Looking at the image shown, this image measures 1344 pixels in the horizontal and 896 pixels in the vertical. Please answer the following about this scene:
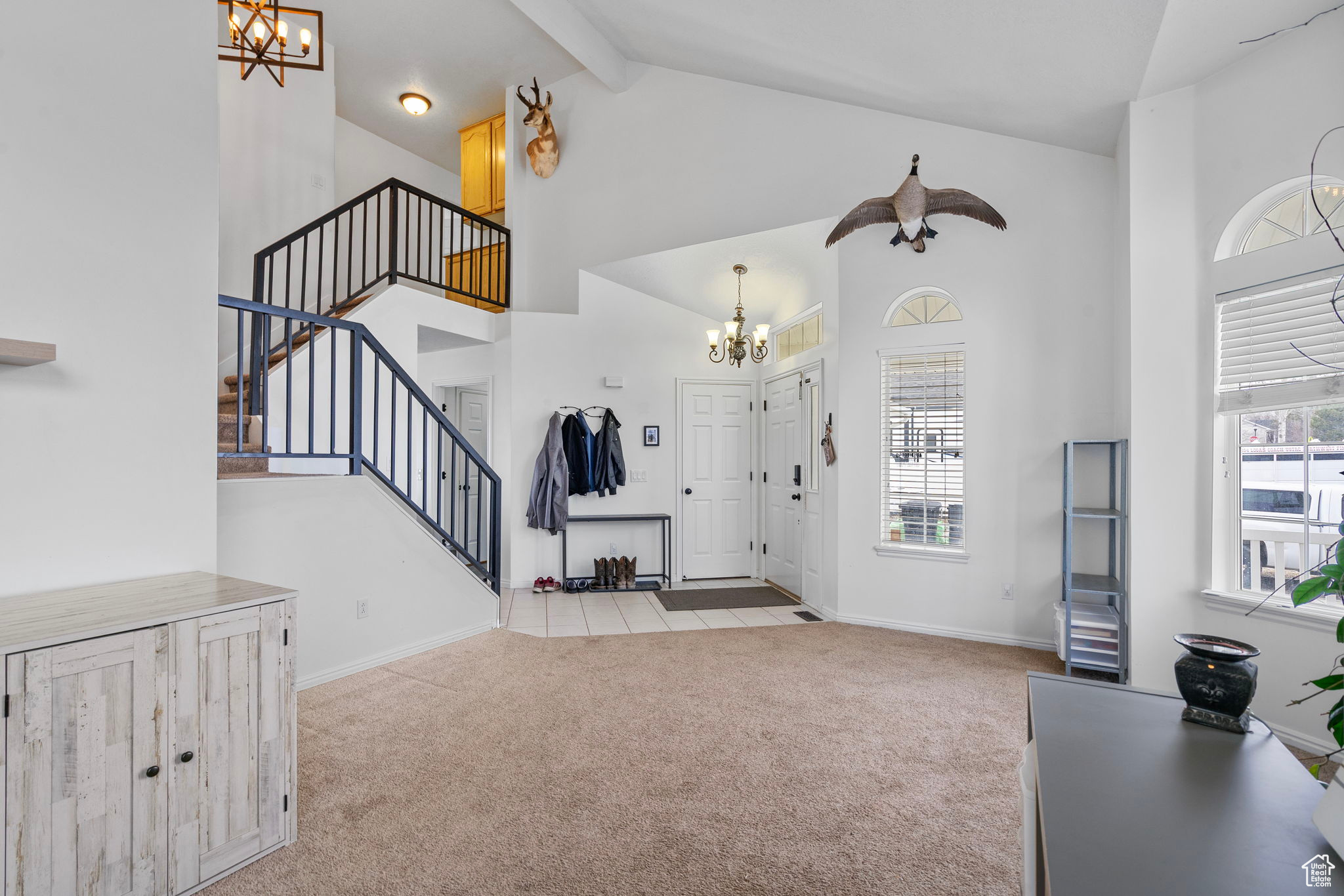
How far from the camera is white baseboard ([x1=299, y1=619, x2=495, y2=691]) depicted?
3.32 m

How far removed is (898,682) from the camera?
11.3 feet

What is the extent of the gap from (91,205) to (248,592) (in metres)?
1.33

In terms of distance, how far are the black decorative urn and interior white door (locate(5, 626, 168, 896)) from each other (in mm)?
2467

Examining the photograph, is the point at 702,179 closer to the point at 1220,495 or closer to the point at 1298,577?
the point at 1220,495

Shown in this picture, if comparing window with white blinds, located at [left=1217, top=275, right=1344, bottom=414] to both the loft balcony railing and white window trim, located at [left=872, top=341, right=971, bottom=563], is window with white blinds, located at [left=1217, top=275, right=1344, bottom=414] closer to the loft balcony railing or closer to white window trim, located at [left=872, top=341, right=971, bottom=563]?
white window trim, located at [left=872, top=341, right=971, bottom=563]

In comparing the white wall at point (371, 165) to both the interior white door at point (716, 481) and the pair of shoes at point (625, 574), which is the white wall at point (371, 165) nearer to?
the interior white door at point (716, 481)

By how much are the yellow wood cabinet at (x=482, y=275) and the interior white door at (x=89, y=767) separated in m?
4.53

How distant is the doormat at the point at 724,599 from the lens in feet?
17.1

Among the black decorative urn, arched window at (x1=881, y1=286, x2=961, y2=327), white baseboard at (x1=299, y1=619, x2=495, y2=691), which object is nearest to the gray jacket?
white baseboard at (x1=299, y1=619, x2=495, y2=691)

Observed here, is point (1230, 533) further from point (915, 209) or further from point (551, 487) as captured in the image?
point (551, 487)

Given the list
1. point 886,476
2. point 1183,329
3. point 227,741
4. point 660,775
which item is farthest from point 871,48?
point 227,741

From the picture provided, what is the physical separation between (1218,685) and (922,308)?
3.38 meters

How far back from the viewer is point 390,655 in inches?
146

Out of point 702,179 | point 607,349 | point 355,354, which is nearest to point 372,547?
point 355,354
